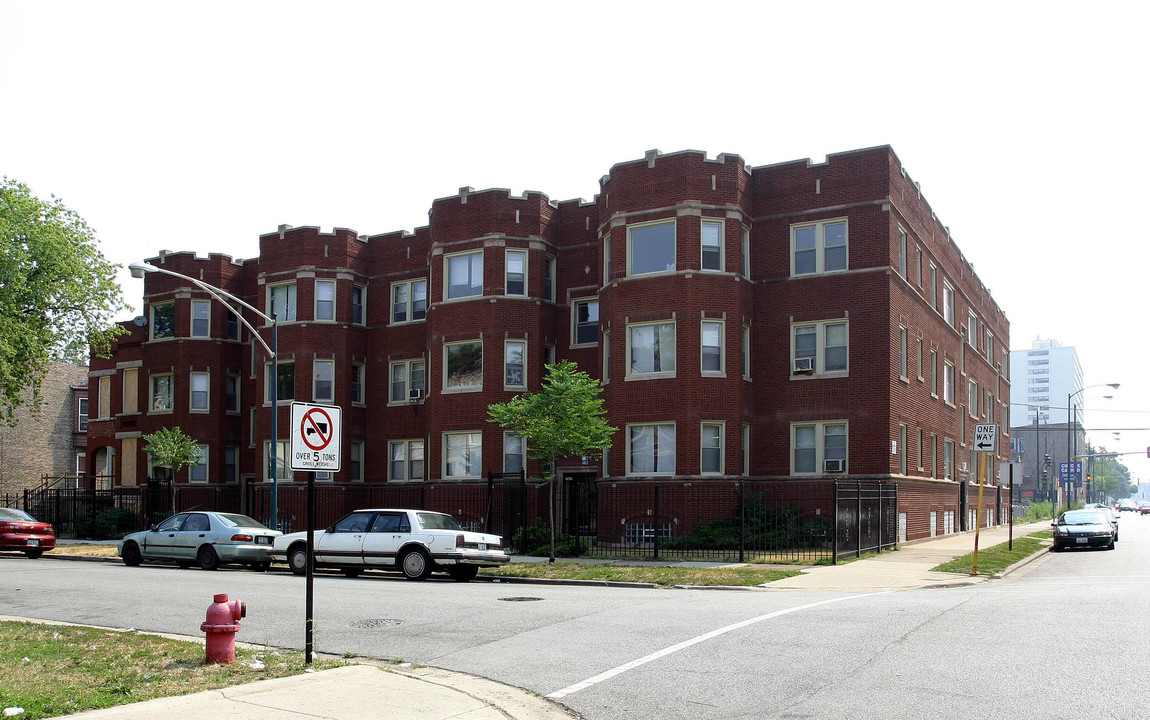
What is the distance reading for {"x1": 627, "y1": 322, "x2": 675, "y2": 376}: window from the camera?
97.4ft

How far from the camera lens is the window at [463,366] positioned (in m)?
33.5

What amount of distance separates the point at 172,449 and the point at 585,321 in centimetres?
1522

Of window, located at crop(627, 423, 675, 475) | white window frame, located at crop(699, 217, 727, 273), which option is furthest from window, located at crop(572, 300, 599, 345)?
white window frame, located at crop(699, 217, 727, 273)

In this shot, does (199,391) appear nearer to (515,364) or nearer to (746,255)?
(515,364)

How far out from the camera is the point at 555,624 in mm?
13586

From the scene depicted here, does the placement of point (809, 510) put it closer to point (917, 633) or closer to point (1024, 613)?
point (1024, 613)

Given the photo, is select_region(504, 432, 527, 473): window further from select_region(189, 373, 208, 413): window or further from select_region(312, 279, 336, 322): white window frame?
select_region(189, 373, 208, 413): window

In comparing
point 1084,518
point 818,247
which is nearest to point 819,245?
point 818,247

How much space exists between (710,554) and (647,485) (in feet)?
12.3

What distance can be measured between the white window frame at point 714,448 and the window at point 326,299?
51.0 feet

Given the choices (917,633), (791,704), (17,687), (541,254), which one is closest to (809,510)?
(541,254)

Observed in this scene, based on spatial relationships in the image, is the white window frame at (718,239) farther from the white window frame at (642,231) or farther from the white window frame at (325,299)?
the white window frame at (325,299)

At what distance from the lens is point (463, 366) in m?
33.8

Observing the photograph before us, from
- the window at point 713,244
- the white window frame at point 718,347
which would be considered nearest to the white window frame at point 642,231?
the window at point 713,244
